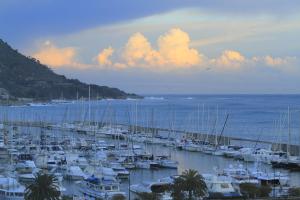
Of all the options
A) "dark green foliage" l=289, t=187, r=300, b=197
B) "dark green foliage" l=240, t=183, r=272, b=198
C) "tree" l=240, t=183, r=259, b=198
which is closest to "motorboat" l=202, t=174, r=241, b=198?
"tree" l=240, t=183, r=259, b=198

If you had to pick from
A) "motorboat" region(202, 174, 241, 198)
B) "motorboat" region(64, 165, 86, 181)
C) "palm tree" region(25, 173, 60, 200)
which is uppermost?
"palm tree" region(25, 173, 60, 200)

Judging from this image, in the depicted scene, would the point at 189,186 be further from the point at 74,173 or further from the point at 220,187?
the point at 74,173

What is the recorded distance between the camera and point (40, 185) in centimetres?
2891

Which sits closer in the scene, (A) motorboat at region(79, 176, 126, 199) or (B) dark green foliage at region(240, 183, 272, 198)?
(B) dark green foliage at region(240, 183, 272, 198)

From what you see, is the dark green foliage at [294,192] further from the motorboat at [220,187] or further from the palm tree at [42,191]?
the palm tree at [42,191]

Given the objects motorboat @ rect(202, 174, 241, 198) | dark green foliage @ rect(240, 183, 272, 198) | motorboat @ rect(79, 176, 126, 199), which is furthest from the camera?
motorboat @ rect(79, 176, 126, 199)

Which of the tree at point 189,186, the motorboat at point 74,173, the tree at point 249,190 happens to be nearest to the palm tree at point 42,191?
the tree at point 189,186

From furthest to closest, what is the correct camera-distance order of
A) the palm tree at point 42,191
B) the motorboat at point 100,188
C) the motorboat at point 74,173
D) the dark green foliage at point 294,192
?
the motorboat at point 74,173 < the motorboat at point 100,188 < the dark green foliage at point 294,192 < the palm tree at point 42,191

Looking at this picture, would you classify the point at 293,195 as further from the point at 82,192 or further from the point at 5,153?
the point at 5,153

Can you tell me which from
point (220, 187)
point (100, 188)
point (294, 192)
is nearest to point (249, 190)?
point (220, 187)

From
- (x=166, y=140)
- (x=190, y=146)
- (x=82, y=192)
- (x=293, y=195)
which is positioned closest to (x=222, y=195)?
(x=293, y=195)

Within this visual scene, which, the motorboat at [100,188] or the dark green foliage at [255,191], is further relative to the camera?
the motorboat at [100,188]

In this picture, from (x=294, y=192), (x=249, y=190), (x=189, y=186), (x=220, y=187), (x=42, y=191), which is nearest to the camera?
(x=42, y=191)

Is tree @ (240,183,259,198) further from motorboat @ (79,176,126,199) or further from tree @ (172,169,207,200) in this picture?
motorboat @ (79,176,126,199)
